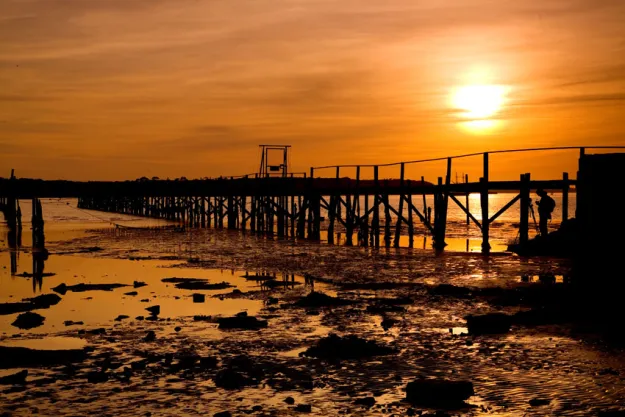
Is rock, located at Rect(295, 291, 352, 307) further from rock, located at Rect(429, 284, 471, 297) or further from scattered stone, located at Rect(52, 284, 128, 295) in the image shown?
scattered stone, located at Rect(52, 284, 128, 295)

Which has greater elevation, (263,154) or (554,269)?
(263,154)

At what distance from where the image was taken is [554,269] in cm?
2253

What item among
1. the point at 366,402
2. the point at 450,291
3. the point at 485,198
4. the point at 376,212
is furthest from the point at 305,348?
the point at 376,212

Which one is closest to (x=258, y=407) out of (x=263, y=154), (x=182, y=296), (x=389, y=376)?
(x=389, y=376)

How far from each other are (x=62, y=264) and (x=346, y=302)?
14.4 m

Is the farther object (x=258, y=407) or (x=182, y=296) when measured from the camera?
(x=182, y=296)

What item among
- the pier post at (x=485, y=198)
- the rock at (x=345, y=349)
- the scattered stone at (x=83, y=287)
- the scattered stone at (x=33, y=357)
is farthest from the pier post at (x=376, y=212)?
the scattered stone at (x=33, y=357)

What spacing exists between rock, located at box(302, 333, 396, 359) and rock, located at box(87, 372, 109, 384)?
3.02 meters

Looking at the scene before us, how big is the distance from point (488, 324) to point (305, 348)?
341cm

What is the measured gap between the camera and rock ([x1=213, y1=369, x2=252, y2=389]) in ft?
32.3

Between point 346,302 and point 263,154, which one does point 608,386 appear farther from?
point 263,154

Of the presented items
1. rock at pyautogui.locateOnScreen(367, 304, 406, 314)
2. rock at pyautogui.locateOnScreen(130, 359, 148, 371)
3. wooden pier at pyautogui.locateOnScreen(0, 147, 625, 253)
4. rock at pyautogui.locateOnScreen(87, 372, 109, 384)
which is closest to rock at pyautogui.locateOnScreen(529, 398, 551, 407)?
rock at pyautogui.locateOnScreen(130, 359, 148, 371)

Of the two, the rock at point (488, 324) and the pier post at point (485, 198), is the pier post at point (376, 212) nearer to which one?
the pier post at point (485, 198)

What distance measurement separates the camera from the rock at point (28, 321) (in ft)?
47.2
